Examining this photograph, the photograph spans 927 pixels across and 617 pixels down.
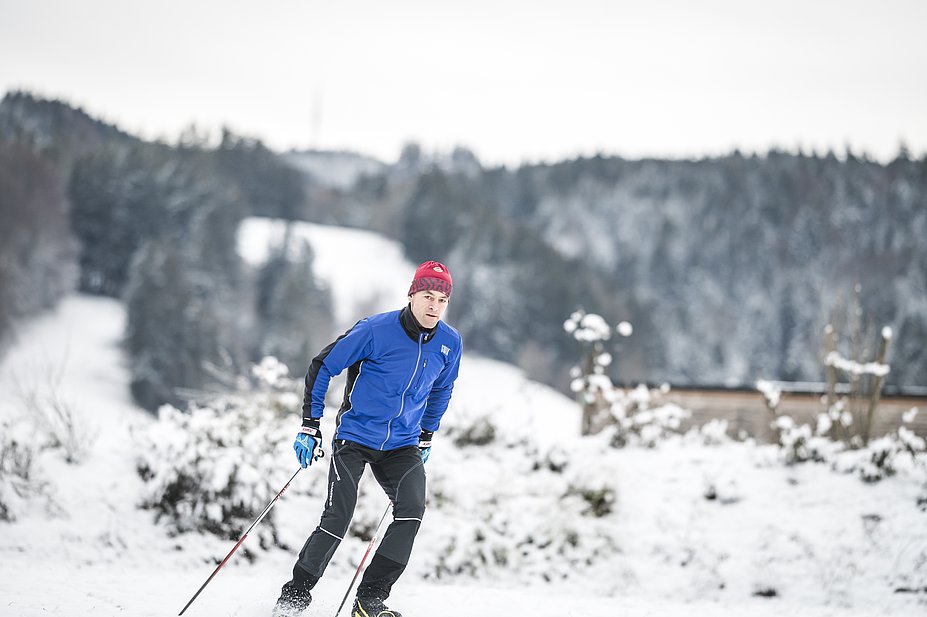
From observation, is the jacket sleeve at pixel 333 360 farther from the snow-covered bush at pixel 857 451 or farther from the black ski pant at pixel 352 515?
the snow-covered bush at pixel 857 451

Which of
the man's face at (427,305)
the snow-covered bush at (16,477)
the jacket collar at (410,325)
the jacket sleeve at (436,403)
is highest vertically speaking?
the man's face at (427,305)

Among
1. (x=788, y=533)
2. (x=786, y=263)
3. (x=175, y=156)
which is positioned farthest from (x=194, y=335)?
(x=786, y=263)

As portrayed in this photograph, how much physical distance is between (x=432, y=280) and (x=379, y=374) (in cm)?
61

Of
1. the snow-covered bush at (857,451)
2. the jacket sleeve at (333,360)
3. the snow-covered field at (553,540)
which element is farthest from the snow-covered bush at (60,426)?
the snow-covered bush at (857,451)

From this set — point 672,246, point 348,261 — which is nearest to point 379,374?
point 348,261

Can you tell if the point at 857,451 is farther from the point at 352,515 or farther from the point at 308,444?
the point at 308,444

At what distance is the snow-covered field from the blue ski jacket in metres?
1.15

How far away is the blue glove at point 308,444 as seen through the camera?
401 centimetres

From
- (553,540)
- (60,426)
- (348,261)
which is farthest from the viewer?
(348,261)

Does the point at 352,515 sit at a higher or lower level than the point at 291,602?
higher

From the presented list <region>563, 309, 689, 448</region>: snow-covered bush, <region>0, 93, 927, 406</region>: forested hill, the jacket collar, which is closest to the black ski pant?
the jacket collar

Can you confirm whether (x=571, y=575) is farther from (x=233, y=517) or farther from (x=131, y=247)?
(x=131, y=247)

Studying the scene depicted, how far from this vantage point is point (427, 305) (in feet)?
13.3

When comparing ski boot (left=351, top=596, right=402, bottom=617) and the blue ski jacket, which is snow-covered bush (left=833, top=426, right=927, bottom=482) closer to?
the blue ski jacket
